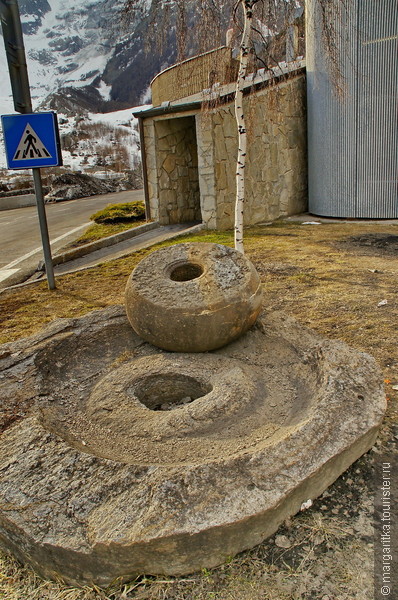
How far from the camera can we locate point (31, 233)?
13.2 metres

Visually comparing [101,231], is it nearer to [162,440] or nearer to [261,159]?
[261,159]

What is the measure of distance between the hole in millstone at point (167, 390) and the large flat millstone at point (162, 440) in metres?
0.01

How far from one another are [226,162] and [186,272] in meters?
6.45

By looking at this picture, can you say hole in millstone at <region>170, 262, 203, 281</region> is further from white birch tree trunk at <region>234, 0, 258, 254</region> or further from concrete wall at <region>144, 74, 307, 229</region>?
concrete wall at <region>144, 74, 307, 229</region>

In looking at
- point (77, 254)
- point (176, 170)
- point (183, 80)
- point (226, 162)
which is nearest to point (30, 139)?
point (77, 254)

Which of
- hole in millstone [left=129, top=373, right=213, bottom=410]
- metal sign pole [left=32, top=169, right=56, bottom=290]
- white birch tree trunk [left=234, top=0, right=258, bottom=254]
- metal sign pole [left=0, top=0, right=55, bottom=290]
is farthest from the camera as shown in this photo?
metal sign pole [left=32, top=169, right=56, bottom=290]

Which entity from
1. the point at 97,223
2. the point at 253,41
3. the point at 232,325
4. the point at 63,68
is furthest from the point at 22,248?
the point at 63,68

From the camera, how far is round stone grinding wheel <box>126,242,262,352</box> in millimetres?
3377

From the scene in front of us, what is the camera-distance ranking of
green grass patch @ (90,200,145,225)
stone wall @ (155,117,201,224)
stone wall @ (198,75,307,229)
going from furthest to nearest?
green grass patch @ (90,200,145,225)
stone wall @ (155,117,201,224)
stone wall @ (198,75,307,229)

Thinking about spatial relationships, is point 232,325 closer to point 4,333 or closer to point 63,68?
point 4,333

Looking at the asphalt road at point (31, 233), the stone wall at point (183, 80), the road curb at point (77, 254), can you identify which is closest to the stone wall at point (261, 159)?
the road curb at point (77, 254)

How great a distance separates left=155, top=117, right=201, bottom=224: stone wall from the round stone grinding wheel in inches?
290

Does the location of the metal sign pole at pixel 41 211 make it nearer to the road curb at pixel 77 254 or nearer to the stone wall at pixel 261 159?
the road curb at pixel 77 254

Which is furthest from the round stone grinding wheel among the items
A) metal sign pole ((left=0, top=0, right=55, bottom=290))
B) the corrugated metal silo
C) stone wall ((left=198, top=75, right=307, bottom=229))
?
the corrugated metal silo
